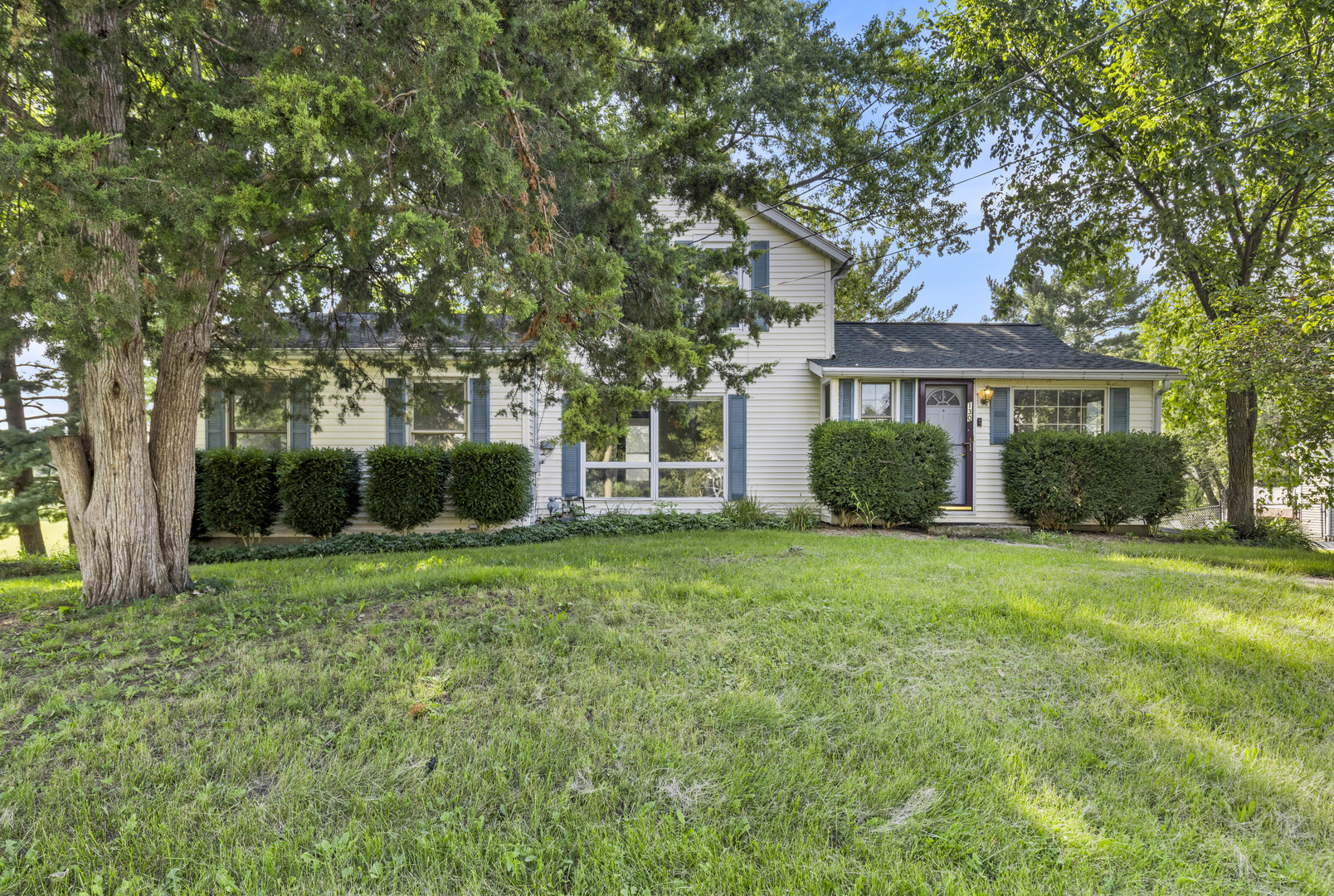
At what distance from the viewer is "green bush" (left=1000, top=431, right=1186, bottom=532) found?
385 inches

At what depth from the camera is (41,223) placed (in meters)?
2.67

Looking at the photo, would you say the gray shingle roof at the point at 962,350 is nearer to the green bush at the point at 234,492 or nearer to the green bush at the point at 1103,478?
the green bush at the point at 1103,478

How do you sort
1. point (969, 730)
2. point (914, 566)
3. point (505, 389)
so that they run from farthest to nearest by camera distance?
point (505, 389) → point (914, 566) → point (969, 730)

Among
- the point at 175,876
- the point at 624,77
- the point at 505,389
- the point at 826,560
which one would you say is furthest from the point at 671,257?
the point at 505,389

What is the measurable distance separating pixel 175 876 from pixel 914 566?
18.8 ft

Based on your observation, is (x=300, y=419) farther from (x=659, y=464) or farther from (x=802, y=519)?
(x=802, y=519)

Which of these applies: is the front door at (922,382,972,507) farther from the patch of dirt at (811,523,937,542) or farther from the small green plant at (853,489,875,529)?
the small green plant at (853,489,875,529)

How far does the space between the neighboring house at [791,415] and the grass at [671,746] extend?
6.18 m

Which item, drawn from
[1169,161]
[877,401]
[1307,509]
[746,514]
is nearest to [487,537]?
[746,514]

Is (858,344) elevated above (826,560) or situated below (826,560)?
above

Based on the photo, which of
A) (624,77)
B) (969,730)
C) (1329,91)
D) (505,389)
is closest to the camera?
(969,730)

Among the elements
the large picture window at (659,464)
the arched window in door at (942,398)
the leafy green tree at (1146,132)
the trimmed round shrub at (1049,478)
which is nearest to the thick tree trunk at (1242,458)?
the leafy green tree at (1146,132)

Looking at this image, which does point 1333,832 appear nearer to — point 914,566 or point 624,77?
point 914,566

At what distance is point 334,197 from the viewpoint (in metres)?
Result: 3.02
